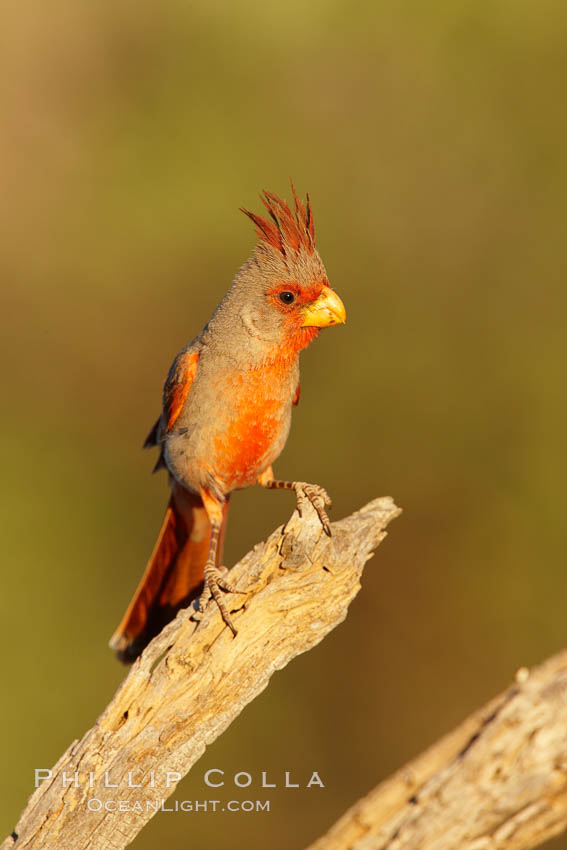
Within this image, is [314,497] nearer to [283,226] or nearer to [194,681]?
[194,681]

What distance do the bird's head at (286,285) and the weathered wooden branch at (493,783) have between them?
2026 millimetres

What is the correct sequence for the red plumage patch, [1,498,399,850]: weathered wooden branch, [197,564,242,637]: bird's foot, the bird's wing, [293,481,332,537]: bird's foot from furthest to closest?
the bird's wing, the red plumage patch, [293,481,332,537]: bird's foot, [197,564,242,637]: bird's foot, [1,498,399,850]: weathered wooden branch

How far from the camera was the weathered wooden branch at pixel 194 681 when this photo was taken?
2.93m

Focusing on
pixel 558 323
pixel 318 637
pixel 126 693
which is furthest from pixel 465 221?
pixel 126 693

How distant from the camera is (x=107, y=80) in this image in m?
7.30

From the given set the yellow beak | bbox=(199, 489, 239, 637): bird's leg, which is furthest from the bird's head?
bbox=(199, 489, 239, 637): bird's leg

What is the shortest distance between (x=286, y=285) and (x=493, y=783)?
2.28 meters

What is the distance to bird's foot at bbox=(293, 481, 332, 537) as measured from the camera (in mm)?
3273

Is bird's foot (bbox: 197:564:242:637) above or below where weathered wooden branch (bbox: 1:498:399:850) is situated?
above

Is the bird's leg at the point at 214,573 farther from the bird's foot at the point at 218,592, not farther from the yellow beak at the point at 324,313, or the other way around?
the yellow beak at the point at 324,313

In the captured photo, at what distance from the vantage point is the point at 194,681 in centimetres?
311

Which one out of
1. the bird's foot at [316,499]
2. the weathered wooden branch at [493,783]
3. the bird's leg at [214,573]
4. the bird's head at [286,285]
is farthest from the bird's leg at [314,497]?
the weathered wooden branch at [493,783]

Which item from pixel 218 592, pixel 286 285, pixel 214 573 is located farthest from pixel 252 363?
pixel 218 592

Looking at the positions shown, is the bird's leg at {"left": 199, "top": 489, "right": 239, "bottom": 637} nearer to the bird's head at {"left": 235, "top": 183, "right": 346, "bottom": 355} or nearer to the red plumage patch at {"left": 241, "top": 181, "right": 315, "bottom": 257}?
the bird's head at {"left": 235, "top": 183, "right": 346, "bottom": 355}
